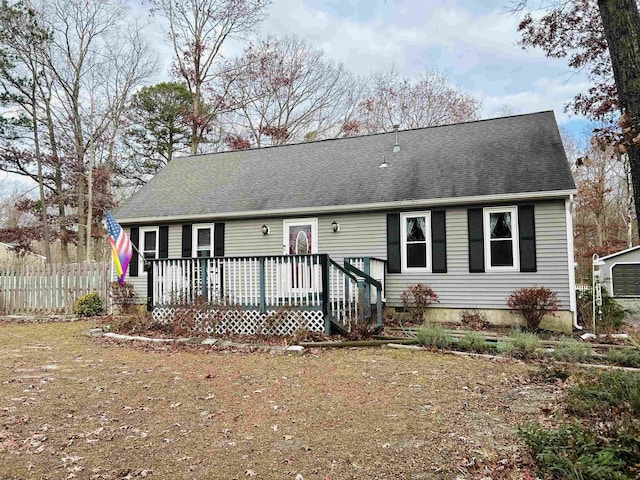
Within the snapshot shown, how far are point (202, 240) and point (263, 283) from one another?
4.83 metres

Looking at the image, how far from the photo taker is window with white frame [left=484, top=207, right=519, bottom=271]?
33.4 feet

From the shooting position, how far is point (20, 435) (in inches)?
158

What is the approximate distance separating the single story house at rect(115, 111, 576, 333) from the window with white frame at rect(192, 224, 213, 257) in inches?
1.2

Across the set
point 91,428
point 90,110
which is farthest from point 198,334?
point 90,110

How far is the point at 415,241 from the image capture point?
1112cm

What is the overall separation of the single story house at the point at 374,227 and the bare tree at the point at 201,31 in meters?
11.3

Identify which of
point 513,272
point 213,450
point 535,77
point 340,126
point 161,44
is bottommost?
point 213,450

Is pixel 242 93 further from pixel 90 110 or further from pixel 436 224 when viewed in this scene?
pixel 436 224

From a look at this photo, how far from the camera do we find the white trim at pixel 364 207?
9.91 meters

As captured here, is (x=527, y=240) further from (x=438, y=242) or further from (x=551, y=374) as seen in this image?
(x=551, y=374)

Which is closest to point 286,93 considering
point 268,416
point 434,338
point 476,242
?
point 476,242

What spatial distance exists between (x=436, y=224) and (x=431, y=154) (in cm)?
280

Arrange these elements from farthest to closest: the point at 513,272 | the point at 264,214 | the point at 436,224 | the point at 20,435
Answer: the point at 264,214 < the point at 436,224 < the point at 513,272 < the point at 20,435

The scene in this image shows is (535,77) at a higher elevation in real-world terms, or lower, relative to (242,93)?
lower
